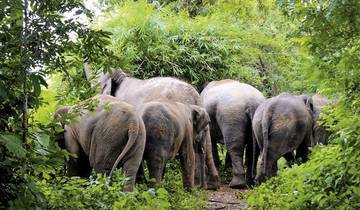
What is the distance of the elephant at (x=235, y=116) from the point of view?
10344 mm

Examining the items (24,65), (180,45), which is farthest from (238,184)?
(24,65)

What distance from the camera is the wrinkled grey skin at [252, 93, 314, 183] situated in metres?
9.21

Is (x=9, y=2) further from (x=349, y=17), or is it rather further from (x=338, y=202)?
(x=338, y=202)

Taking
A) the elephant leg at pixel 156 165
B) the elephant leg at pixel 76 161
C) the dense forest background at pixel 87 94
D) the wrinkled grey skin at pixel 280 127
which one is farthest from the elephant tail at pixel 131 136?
the wrinkled grey skin at pixel 280 127

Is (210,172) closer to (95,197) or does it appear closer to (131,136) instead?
(131,136)

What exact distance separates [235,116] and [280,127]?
144cm

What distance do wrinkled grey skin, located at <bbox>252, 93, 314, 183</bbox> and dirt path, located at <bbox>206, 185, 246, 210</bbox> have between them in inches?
20.8

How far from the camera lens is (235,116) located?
10.5 meters

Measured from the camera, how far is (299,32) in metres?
4.43

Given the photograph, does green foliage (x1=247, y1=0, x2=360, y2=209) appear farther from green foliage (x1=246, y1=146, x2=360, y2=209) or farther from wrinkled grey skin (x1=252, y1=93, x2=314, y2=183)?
wrinkled grey skin (x1=252, y1=93, x2=314, y2=183)

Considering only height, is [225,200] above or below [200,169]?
below

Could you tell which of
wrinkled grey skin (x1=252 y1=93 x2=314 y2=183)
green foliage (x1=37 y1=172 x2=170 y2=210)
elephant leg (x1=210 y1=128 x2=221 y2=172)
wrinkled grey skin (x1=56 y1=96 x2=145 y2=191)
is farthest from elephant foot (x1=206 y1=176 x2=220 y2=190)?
green foliage (x1=37 y1=172 x2=170 y2=210)

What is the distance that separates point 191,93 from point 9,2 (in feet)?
21.3

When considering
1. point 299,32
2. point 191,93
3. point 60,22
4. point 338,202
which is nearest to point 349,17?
point 299,32
